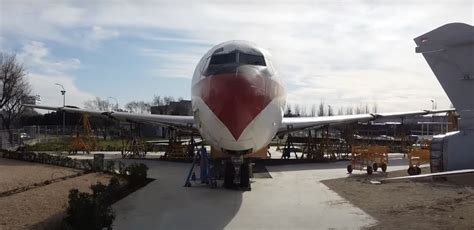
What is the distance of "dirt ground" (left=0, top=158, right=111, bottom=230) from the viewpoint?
9.70 m

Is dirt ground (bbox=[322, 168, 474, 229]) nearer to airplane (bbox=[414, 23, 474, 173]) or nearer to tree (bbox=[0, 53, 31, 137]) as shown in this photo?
Answer: airplane (bbox=[414, 23, 474, 173])

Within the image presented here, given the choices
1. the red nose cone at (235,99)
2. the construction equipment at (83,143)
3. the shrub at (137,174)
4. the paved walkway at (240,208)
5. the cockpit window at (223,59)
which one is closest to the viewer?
the paved walkway at (240,208)

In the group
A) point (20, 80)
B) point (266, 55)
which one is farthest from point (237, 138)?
point (20, 80)

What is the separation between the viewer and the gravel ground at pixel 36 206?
9.55 meters

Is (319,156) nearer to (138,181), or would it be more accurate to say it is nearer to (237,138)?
(138,181)

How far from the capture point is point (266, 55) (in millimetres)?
13406

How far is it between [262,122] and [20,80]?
58354mm

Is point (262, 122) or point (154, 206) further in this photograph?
point (154, 206)

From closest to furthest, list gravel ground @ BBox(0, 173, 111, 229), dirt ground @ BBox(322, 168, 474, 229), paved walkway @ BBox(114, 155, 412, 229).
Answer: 1. gravel ground @ BBox(0, 173, 111, 229)
2. dirt ground @ BBox(322, 168, 474, 229)
3. paved walkway @ BBox(114, 155, 412, 229)

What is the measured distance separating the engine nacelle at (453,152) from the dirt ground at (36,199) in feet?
22.4

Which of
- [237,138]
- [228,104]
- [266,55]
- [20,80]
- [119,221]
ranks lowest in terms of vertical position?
[119,221]

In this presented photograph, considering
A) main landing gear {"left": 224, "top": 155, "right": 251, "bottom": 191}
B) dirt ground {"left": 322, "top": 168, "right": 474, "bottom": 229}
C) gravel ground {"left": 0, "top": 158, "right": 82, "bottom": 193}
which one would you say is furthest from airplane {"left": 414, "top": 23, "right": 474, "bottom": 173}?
gravel ground {"left": 0, "top": 158, "right": 82, "bottom": 193}

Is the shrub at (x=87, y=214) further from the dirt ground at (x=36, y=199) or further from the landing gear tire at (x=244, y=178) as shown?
the landing gear tire at (x=244, y=178)

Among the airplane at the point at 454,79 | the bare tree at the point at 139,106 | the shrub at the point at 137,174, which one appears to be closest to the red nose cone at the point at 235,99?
the airplane at the point at 454,79
